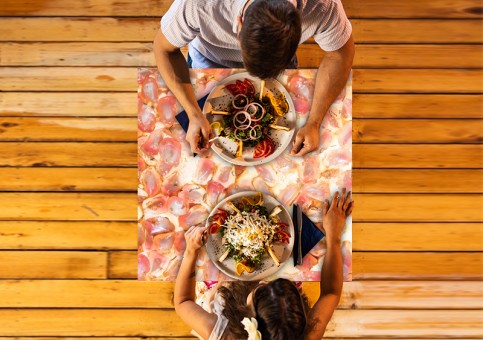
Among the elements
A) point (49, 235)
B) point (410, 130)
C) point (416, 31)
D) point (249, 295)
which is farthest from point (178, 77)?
point (416, 31)

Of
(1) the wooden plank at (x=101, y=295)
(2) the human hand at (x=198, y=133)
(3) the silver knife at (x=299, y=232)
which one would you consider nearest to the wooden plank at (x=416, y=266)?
(1) the wooden plank at (x=101, y=295)

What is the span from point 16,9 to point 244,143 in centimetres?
183

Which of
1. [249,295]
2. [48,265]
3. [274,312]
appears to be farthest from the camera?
[48,265]

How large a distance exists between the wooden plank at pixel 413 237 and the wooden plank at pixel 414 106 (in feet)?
2.15

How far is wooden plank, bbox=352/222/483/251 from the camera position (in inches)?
107

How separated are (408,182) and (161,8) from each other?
1.80m

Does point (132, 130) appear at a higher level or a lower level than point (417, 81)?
lower

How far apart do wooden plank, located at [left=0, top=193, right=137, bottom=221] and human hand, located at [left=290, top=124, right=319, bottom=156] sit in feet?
4.19

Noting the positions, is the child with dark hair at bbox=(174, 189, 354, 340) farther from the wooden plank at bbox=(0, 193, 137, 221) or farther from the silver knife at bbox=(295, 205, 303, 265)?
the wooden plank at bbox=(0, 193, 137, 221)

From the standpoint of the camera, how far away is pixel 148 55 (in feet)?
9.00

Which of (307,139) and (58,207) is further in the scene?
(58,207)

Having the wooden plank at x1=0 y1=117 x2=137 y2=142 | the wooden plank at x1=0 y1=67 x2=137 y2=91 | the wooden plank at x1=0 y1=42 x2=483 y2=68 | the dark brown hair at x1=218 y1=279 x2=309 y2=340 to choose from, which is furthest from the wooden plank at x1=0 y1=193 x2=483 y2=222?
the dark brown hair at x1=218 y1=279 x2=309 y2=340

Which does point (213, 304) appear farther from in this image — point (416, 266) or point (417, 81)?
point (417, 81)

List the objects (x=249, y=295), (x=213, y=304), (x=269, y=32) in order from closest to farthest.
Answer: (x=269, y=32)
(x=249, y=295)
(x=213, y=304)
